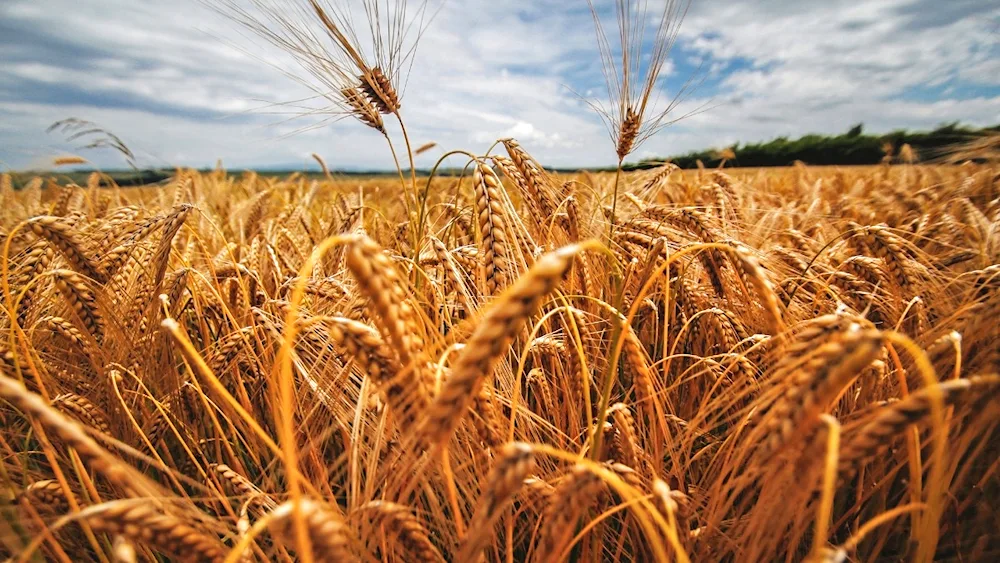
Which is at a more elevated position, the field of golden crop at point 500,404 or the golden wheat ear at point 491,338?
the golden wheat ear at point 491,338

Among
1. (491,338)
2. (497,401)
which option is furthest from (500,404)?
(491,338)

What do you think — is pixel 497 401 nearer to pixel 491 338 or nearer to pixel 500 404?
pixel 500 404

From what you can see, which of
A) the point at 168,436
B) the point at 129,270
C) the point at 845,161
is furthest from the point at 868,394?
the point at 845,161

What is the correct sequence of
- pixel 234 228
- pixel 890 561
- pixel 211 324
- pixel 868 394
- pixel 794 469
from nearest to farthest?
pixel 794 469 → pixel 890 561 → pixel 868 394 → pixel 211 324 → pixel 234 228

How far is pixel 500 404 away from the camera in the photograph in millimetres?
1036

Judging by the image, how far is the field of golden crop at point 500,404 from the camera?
0.57 m

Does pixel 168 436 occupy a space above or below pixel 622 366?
below

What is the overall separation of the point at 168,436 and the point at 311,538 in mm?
1333

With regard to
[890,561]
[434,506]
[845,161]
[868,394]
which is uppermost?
[845,161]

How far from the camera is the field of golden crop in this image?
570 mm

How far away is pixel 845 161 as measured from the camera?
28.2 meters

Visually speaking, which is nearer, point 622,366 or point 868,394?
point 868,394

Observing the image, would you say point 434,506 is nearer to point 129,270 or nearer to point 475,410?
point 475,410

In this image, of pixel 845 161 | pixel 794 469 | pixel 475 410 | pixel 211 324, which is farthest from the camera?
pixel 845 161
